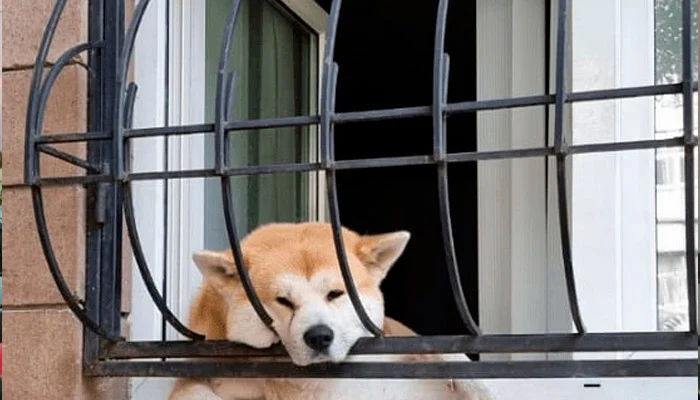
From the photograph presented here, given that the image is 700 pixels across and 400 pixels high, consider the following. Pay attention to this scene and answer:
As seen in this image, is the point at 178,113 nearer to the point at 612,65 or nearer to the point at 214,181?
the point at 214,181

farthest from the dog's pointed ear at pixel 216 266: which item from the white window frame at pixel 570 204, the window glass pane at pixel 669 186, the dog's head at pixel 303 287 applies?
the window glass pane at pixel 669 186

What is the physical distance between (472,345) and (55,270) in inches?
21.4

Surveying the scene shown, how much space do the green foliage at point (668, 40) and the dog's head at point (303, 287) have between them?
511 mm

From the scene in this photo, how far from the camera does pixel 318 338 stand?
129cm

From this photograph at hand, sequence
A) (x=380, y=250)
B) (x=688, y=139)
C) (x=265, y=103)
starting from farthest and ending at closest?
(x=265, y=103)
(x=380, y=250)
(x=688, y=139)

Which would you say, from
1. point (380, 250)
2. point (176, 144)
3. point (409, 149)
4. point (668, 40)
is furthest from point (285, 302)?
point (409, 149)

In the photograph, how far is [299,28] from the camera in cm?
220

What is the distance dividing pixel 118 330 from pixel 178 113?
0.38m

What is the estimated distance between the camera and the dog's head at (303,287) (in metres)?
1.30

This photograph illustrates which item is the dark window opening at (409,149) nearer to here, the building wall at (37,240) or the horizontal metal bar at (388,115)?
the building wall at (37,240)

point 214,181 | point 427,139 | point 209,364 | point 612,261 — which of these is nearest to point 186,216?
point 214,181

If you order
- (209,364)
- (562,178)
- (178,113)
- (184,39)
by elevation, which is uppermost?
(184,39)

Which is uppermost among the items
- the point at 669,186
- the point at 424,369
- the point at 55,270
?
the point at 669,186

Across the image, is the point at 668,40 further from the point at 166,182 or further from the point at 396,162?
the point at 166,182
